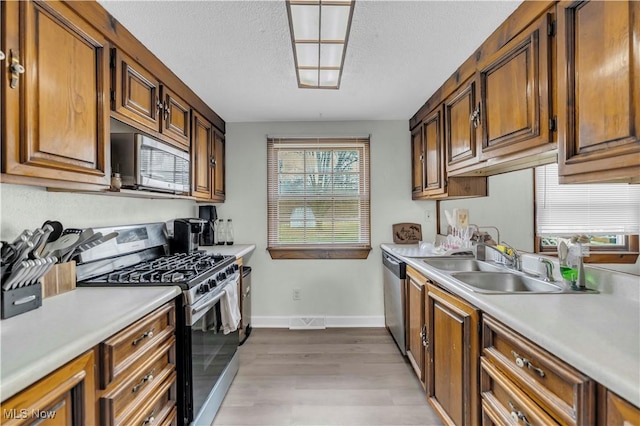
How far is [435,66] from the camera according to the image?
213 cm

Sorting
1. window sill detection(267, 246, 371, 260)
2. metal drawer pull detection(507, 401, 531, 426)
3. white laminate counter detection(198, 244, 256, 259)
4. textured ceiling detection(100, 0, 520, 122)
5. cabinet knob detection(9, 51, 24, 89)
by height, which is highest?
textured ceiling detection(100, 0, 520, 122)

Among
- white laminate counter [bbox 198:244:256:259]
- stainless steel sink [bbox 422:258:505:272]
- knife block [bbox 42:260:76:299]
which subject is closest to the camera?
knife block [bbox 42:260:76:299]

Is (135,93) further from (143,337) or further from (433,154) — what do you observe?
(433,154)

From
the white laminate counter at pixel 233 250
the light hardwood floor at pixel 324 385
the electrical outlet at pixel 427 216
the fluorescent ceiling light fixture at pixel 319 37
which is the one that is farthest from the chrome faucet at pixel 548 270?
the white laminate counter at pixel 233 250

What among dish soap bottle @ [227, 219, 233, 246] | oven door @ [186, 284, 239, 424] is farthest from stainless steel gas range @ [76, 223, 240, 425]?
dish soap bottle @ [227, 219, 233, 246]

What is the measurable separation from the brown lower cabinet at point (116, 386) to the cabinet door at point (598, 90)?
1768 millimetres

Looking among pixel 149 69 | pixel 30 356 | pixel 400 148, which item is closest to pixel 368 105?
pixel 400 148

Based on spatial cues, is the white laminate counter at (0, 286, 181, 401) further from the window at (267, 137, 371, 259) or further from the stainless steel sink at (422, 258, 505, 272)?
the window at (267, 137, 371, 259)

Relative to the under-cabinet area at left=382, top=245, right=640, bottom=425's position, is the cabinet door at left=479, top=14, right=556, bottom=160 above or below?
above

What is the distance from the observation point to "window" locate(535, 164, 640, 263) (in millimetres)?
1483

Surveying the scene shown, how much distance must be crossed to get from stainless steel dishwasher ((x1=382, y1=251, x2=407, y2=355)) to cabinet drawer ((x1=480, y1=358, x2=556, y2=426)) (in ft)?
3.93

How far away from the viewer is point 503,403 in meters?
1.18

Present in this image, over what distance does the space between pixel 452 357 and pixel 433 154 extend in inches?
67.7

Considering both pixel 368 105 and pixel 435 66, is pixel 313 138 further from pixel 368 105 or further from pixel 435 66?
pixel 435 66
